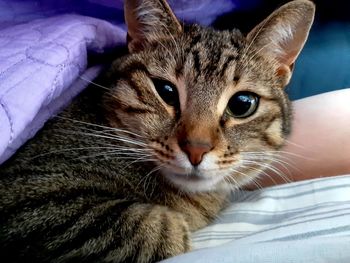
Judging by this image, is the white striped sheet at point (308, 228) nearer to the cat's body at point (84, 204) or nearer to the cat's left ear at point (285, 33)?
the cat's body at point (84, 204)

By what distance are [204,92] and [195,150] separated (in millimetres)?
161

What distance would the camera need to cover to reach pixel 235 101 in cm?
114

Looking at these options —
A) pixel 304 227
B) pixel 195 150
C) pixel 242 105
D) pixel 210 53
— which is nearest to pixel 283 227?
pixel 304 227

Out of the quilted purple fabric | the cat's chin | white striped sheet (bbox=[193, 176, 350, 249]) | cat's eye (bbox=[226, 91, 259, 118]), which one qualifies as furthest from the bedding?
the quilted purple fabric

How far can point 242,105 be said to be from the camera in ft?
3.76

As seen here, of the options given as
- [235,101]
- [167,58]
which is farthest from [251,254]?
[167,58]

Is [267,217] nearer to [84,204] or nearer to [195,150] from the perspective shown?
[195,150]

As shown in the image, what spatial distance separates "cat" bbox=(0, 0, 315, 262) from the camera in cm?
96

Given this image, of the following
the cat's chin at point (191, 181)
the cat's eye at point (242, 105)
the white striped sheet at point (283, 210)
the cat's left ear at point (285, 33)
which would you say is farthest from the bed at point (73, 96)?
the cat's left ear at point (285, 33)

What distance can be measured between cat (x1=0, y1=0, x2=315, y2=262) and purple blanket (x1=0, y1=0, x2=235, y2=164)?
0.21 ft

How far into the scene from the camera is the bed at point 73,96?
802mm

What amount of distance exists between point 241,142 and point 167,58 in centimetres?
25

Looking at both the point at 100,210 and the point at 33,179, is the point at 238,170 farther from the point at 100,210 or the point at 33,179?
the point at 33,179

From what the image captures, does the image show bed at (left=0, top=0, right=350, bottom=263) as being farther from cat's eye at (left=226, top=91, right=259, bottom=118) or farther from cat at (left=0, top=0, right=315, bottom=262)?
cat's eye at (left=226, top=91, right=259, bottom=118)
